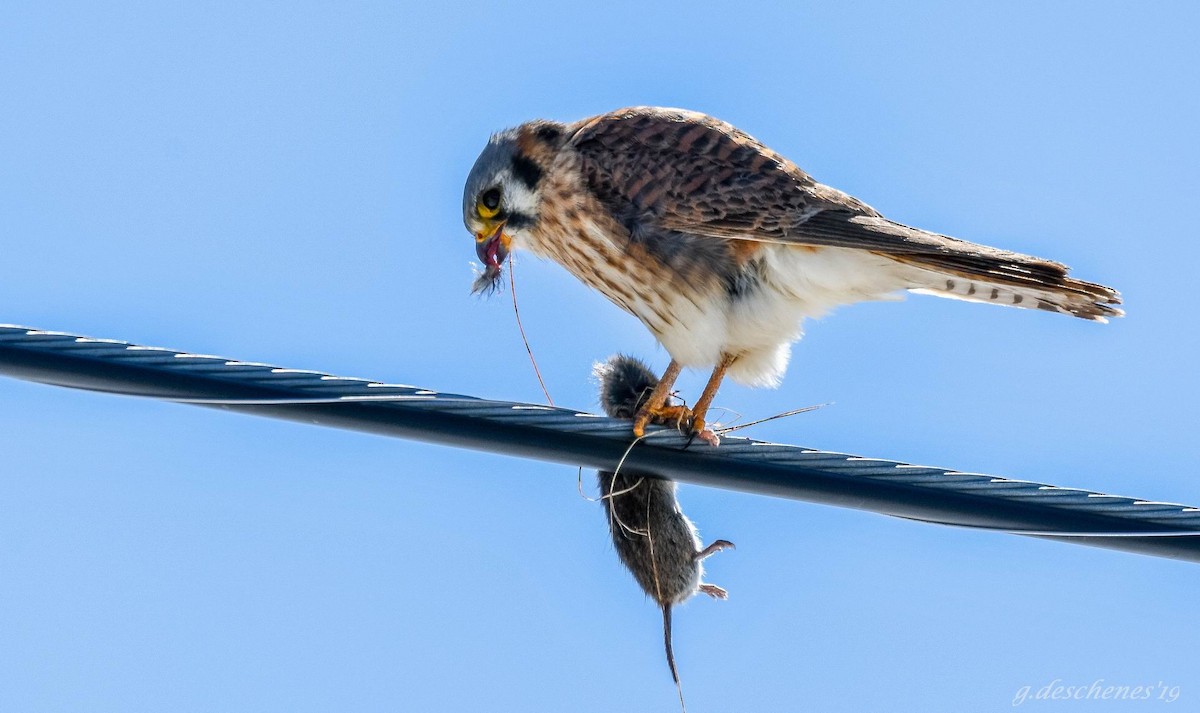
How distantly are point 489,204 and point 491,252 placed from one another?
165mm

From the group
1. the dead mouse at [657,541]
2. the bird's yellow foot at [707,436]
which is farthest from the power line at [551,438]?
the dead mouse at [657,541]

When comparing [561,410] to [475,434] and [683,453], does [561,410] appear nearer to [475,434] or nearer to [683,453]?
[475,434]

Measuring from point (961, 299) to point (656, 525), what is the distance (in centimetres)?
116

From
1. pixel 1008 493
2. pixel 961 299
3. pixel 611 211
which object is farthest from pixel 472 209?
pixel 1008 493

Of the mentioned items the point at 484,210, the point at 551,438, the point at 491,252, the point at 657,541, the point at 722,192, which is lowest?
the point at 657,541

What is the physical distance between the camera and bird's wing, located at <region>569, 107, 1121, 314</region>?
416cm

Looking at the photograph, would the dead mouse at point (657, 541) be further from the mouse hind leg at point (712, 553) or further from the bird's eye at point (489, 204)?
the bird's eye at point (489, 204)

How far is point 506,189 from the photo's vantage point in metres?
4.96

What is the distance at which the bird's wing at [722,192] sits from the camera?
13.7ft

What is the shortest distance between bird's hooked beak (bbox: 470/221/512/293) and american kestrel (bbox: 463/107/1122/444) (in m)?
0.12

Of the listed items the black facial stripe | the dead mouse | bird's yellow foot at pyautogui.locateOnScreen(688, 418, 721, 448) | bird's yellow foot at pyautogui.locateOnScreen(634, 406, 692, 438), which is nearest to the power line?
bird's yellow foot at pyautogui.locateOnScreen(688, 418, 721, 448)

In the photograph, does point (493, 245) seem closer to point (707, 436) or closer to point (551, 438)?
point (707, 436)

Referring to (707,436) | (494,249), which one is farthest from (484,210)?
(707,436)

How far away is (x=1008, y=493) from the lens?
3094 mm
